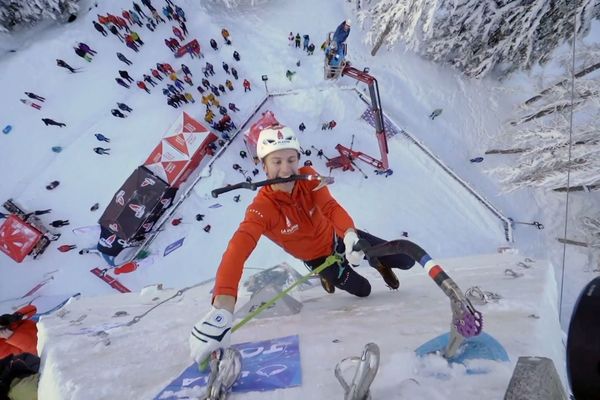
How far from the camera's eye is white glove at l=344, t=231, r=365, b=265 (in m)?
2.85

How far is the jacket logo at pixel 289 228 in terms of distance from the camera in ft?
11.1

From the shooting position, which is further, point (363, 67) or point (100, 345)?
point (363, 67)

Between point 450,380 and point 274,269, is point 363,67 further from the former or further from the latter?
point 450,380

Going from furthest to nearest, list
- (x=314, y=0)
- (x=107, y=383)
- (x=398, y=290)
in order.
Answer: (x=314, y=0)
(x=398, y=290)
(x=107, y=383)

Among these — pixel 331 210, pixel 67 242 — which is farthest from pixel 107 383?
pixel 67 242

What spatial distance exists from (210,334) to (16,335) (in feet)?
13.1

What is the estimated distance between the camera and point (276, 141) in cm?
318

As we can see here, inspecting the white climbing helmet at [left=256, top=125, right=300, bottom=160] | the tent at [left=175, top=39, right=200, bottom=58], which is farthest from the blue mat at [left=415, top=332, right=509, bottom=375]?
the tent at [left=175, top=39, right=200, bottom=58]

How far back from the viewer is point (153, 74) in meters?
12.0

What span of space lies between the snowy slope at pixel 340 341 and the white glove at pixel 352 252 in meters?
0.44

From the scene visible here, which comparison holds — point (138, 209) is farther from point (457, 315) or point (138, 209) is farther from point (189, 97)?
point (457, 315)

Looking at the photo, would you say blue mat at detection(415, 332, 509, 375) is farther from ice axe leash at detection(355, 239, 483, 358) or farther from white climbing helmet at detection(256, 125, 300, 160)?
white climbing helmet at detection(256, 125, 300, 160)

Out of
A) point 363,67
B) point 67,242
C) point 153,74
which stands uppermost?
point 363,67

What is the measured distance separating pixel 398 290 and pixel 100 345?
9.44 ft
